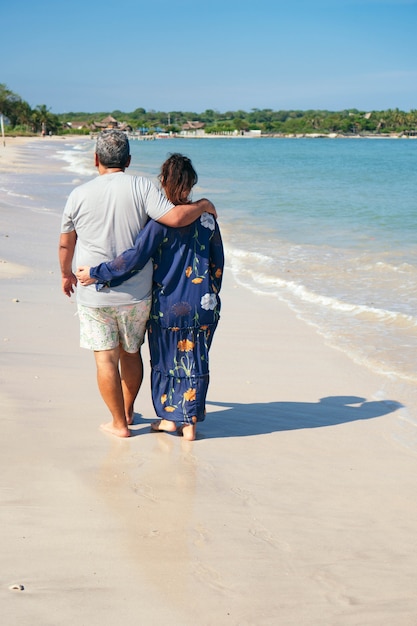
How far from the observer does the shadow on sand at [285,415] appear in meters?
4.31

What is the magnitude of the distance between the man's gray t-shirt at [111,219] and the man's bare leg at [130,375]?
1.24ft

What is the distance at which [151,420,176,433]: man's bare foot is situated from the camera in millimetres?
4039

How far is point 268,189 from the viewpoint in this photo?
81.7ft

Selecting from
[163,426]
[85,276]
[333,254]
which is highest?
[85,276]

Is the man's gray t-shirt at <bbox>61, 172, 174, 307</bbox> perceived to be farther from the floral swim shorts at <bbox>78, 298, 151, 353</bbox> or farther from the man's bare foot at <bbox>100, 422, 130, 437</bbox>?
the man's bare foot at <bbox>100, 422, 130, 437</bbox>

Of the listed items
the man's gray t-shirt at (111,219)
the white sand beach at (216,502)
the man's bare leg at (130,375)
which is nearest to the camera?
the white sand beach at (216,502)

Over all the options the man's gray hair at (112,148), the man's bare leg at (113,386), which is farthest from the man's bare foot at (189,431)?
the man's gray hair at (112,148)

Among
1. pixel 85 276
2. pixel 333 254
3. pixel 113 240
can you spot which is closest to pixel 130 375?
pixel 85 276

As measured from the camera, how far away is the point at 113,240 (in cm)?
373

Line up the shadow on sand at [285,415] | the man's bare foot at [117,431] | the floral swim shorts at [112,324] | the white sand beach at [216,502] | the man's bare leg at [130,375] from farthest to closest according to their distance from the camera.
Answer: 1. the shadow on sand at [285,415]
2. the man's bare leg at [130,375]
3. the man's bare foot at [117,431]
4. the floral swim shorts at [112,324]
5. the white sand beach at [216,502]

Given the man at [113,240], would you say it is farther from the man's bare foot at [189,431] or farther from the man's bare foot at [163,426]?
the man's bare foot at [189,431]

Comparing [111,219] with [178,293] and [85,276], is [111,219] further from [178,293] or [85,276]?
[178,293]

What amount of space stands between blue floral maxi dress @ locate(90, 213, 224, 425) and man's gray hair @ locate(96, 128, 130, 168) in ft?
1.16

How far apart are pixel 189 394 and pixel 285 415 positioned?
0.86 m
